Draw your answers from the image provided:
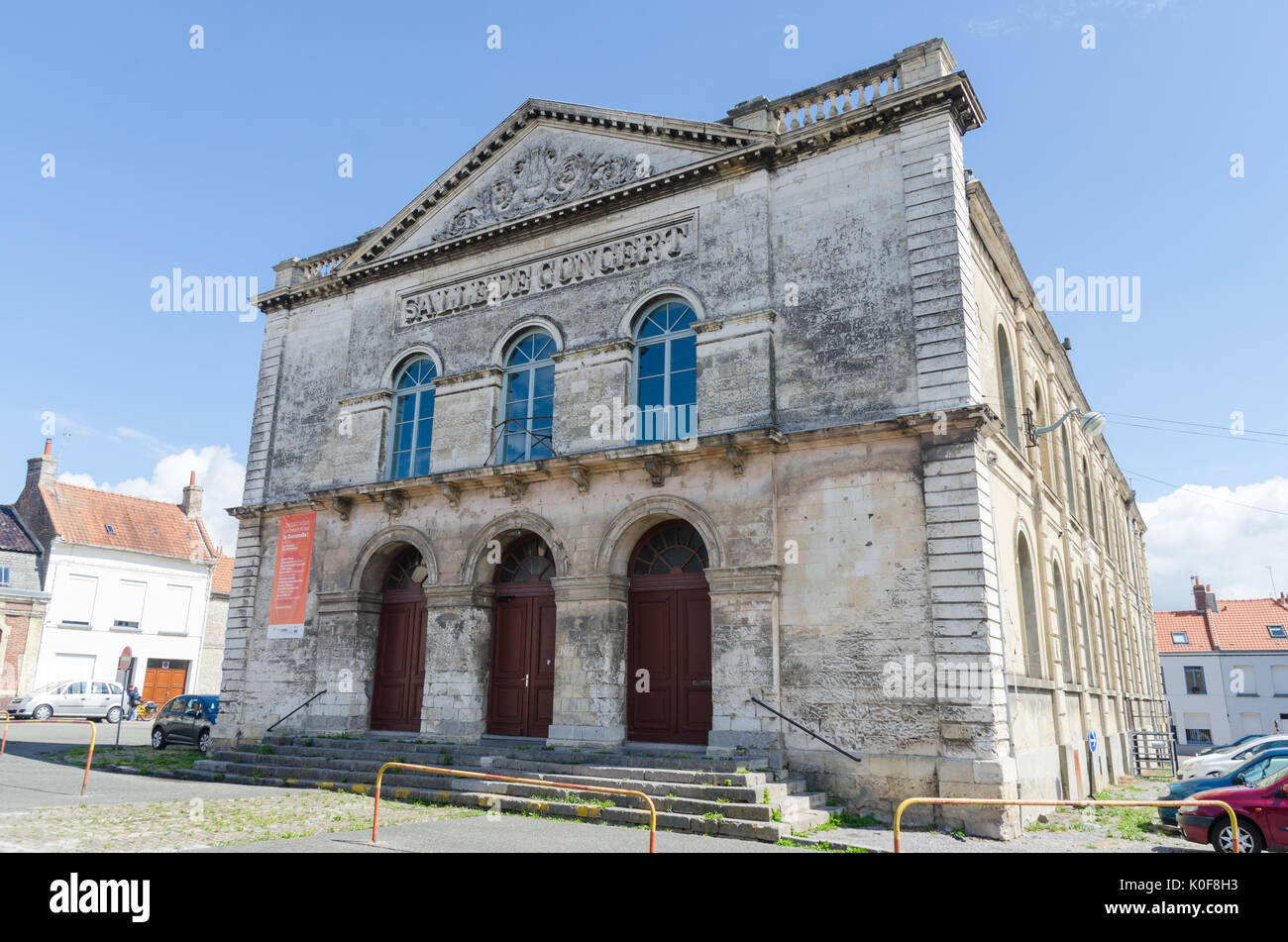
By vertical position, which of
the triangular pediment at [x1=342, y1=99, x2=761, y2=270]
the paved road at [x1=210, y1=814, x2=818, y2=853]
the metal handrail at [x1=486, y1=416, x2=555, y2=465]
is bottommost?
the paved road at [x1=210, y1=814, x2=818, y2=853]

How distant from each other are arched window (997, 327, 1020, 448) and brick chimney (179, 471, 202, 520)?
1438 inches

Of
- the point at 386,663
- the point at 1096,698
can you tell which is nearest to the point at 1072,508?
the point at 1096,698

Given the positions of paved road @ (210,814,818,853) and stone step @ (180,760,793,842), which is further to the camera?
stone step @ (180,760,793,842)

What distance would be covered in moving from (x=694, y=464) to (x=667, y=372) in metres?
1.93

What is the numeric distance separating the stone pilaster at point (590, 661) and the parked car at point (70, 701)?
21.8 m

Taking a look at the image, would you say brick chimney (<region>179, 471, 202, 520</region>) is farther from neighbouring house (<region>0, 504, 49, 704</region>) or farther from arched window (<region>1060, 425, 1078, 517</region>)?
arched window (<region>1060, 425, 1078, 517</region>)

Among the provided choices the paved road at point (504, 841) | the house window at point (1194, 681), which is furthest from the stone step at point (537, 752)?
the house window at point (1194, 681)

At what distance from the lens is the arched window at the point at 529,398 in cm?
1579

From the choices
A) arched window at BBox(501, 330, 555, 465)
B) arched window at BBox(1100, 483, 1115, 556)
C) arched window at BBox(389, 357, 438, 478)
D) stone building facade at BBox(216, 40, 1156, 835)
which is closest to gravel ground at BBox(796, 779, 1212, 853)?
stone building facade at BBox(216, 40, 1156, 835)

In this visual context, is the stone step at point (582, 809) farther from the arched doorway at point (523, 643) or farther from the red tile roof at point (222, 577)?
the red tile roof at point (222, 577)

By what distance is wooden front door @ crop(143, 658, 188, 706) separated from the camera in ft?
115

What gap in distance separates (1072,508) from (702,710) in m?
12.4

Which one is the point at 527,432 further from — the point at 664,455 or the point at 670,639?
the point at 670,639
